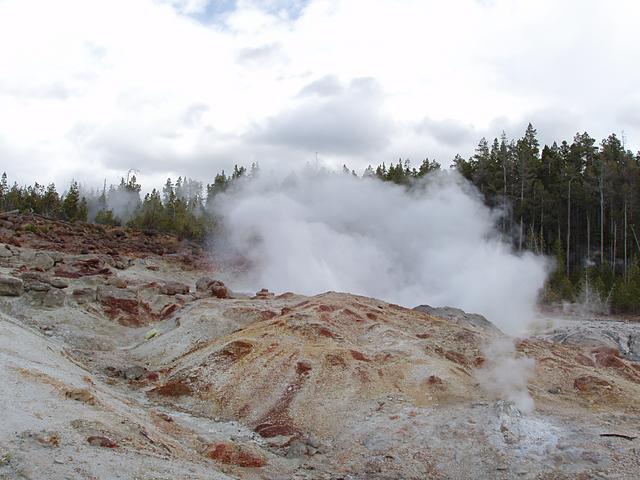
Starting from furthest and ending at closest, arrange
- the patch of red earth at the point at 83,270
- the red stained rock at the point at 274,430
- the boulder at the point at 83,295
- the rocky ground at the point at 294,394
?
the patch of red earth at the point at 83,270
the boulder at the point at 83,295
the red stained rock at the point at 274,430
the rocky ground at the point at 294,394

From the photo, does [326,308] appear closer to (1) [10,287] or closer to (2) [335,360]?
(2) [335,360]

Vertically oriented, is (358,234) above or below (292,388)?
above

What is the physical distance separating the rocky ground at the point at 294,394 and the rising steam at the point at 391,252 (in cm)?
682

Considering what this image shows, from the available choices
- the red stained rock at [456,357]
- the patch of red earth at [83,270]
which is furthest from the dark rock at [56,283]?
the red stained rock at [456,357]

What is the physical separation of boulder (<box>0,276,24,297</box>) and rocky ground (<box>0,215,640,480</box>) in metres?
0.04

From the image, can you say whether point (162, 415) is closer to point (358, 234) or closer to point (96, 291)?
point (96, 291)

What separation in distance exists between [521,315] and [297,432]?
18626mm

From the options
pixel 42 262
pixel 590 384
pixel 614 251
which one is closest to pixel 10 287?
pixel 42 262

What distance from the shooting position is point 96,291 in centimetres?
2102

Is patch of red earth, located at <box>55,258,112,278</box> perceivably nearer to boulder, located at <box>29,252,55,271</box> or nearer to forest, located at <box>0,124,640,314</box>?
boulder, located at <box>29,252,55,271</box>

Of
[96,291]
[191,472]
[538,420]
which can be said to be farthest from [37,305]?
[538,420]

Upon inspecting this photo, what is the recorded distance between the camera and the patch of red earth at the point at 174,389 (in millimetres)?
13242

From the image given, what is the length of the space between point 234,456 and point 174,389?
383 cm

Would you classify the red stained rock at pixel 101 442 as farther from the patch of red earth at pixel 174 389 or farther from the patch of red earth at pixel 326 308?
the patch of red earth at pixel 326 308
